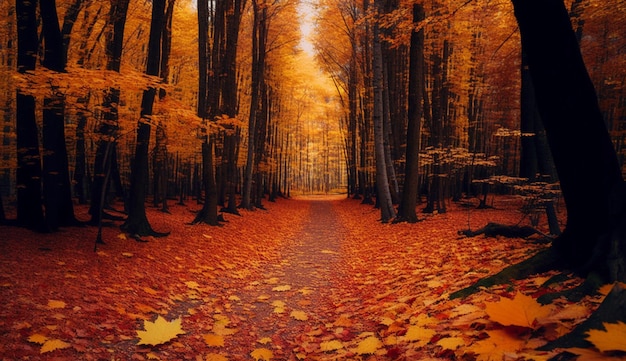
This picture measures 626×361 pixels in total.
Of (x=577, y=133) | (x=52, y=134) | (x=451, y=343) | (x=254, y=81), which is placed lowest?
(x=451, y=343)

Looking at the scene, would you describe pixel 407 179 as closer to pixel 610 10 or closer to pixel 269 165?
pixel 610 10

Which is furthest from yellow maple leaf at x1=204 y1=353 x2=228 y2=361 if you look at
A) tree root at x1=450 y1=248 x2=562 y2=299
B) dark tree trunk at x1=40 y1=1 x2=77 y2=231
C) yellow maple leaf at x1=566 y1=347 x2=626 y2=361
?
dark tree trunk at x1=40 y1=1 x2=77 y2=231

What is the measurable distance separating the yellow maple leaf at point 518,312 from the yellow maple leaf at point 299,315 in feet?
10.1

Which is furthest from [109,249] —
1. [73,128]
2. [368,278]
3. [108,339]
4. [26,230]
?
[73,128]

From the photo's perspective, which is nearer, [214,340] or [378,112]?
[214,340]

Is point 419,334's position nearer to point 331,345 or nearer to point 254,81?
point 331,345

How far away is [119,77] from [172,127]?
2.82 m

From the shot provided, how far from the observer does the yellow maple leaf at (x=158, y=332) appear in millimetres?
3893

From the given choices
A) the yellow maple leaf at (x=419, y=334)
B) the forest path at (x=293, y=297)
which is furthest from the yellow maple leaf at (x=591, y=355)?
the forest path at (x=293, y=297)

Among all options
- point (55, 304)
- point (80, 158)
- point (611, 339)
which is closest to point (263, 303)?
point (55, 304)

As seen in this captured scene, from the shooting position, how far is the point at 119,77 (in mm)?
7324

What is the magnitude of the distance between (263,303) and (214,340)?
64.3 inches

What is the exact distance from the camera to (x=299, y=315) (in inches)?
196

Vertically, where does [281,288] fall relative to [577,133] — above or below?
below
